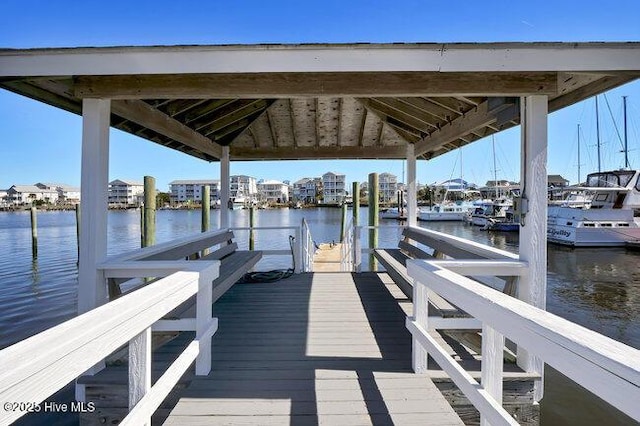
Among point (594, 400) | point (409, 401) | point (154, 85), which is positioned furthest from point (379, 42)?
point (594, 400)

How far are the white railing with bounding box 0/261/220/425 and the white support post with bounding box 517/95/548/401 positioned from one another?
8.10 ft

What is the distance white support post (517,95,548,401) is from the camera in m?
2.95

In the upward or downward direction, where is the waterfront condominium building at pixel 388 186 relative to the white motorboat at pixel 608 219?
upward

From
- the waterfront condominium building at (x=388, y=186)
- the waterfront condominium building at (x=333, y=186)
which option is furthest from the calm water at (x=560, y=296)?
the waterfront condominium building at (x=388, y=186)

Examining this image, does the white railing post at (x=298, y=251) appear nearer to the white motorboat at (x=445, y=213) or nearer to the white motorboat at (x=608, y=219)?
the white motorboat at (x=608, y=219)

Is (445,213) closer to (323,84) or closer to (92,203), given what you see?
(323,84)

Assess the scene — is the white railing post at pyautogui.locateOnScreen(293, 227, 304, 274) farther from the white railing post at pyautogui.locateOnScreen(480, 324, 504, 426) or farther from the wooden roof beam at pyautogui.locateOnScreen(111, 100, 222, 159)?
the white railing post at pyautogui.locateOnScreen(480, 324, 504, 426)

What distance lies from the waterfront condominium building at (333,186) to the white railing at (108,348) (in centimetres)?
8374

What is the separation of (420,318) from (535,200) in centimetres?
A: 134

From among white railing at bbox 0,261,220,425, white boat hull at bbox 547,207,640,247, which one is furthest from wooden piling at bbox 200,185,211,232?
white boat hull at bbox 547,207,640,247

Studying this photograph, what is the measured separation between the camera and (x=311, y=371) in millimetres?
2771

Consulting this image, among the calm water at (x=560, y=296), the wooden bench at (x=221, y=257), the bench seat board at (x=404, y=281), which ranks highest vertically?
the wooden bench at (x=221, y=257)

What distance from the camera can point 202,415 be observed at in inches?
85.2

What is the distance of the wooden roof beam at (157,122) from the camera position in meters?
3.33
